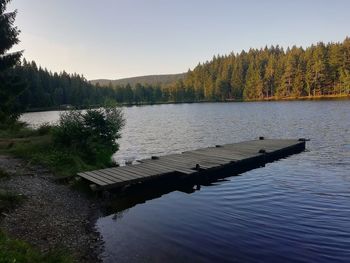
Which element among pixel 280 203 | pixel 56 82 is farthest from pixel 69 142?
pixel 56 82

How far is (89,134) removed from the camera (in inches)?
880

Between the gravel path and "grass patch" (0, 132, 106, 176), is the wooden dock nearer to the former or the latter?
the gravel path

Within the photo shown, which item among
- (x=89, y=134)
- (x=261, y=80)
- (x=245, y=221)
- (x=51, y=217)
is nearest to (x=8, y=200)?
(x=51, y=217)

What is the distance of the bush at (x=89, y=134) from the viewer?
71.3ft

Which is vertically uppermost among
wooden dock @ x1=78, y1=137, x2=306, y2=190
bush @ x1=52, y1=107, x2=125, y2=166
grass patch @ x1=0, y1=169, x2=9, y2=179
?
bush @ x1=52, y1=107, x2=125, y2=166

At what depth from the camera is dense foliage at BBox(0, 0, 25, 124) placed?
22125 mm

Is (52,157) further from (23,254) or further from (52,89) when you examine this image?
(52,89)

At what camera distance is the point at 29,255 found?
7.70 meters

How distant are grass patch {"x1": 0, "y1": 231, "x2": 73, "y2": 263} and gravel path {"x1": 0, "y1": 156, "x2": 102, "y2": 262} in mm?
663

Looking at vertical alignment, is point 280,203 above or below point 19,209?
below

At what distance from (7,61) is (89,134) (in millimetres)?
8039

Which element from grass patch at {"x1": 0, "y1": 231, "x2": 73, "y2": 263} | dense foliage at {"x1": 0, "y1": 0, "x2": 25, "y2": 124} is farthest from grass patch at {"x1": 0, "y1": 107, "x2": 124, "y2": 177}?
grass patch at {"x1": 0, "y1": 231, "x2": 73, "y2": 263}

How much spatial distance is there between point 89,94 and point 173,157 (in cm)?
17082

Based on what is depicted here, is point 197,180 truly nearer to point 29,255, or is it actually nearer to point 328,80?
point 29,255
